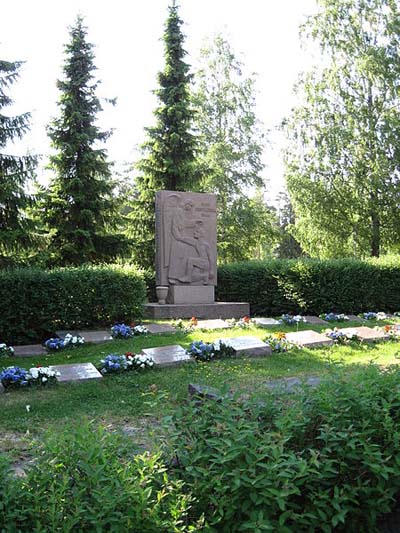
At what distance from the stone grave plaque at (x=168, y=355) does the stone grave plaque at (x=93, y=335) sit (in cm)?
150

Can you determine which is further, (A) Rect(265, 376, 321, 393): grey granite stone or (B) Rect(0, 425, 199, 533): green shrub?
(A) Rect(265, 376, 321, 393): grey granite stone

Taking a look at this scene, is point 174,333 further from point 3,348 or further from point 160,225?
point 160,225

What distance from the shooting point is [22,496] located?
180 centimetres

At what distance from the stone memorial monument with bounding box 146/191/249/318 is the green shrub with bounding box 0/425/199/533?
9.44m

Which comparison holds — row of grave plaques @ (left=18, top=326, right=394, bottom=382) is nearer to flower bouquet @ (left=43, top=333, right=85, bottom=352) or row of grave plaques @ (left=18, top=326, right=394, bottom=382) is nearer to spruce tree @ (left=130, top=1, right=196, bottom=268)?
flower bouquet @ (left=43, top=333, right=85, bottom=352)

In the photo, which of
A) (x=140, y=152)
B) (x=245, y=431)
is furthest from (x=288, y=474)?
(x=140, y=152)

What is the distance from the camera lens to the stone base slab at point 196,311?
1105 centimetres

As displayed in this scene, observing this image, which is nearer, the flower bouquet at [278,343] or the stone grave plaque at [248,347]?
the stone grave plaque at [248,347]

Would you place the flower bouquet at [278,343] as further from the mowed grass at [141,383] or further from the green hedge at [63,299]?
the green hedge at [63,299]

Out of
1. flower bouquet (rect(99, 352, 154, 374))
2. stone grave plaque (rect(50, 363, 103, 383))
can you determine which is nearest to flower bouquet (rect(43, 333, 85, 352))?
stone grave plaque (rect(50, 363, 103, 383))

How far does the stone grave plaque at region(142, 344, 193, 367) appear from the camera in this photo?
20.1 feet

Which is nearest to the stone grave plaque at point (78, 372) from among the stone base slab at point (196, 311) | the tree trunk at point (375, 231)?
the stone base slab at point (196, 311)

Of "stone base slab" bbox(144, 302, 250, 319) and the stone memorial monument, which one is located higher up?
the stone memorial monument

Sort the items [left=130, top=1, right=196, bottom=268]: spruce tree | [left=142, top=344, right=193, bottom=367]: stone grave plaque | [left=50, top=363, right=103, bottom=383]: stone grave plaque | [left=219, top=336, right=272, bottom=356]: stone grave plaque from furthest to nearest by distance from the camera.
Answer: [left=130, top=1, right=196, bottom=268]: spruce tree, [left=219, top=336, right=272, bottom=356]: stone grave plaque, [left=142, top=344, right=193, bottom=367]: stone grave plaque, [left=50, top=363, right=103, bottom=383]: stone grave plaque
